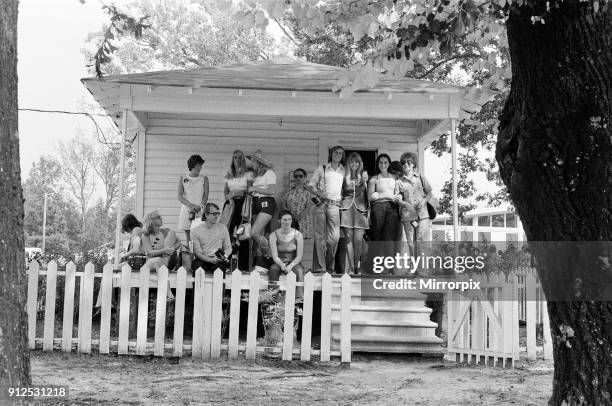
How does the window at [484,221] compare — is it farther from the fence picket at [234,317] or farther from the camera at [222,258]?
the fence picket at [234,317]

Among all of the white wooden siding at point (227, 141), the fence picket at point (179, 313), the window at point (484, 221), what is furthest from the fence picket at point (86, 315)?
the window at point (484, 221)

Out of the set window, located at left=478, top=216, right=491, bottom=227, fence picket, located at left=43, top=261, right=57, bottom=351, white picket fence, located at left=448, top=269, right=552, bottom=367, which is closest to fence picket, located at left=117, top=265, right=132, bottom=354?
fence picket, located at left=43, top=261, right=57, bottom=351

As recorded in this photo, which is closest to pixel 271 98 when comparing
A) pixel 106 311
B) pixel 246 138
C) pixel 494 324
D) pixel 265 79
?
pixel 265 79

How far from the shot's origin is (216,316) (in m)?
8.59

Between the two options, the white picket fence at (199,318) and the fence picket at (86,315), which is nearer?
the white picket fence at (199,318)

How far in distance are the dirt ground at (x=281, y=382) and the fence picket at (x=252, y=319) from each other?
0.16m

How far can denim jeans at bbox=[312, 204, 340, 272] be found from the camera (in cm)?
1052

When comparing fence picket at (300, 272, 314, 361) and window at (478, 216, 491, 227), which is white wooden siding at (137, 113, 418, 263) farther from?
window at (478, 216, 491, 227)

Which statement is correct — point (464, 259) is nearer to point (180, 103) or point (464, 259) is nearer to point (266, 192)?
point (266, 192)

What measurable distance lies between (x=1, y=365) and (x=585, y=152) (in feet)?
11.2

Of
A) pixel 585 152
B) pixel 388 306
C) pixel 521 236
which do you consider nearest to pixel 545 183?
pixel 585 152

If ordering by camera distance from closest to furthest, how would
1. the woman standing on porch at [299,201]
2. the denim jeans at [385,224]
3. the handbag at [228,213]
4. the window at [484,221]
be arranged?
the denim jeans at [385,224]
the handbag at [228,213]
the woman standing on porch at [299,201]
the window at [484,221]

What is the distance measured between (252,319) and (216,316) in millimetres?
440

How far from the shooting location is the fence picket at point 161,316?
856cm
